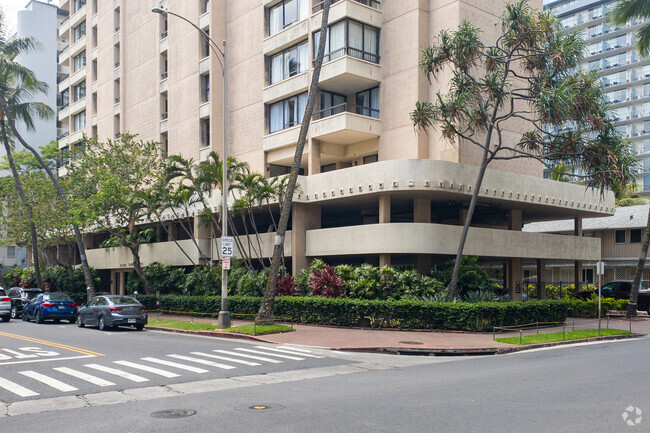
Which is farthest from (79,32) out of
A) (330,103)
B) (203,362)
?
(203,362)

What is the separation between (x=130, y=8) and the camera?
50.6 meters

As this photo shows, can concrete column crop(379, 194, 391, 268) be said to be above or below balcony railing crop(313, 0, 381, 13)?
below

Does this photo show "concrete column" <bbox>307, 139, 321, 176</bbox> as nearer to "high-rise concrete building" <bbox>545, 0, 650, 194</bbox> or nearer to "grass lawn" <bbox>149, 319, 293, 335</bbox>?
"grass lawn" <bbox>149, 319, 293, 335</bbox>

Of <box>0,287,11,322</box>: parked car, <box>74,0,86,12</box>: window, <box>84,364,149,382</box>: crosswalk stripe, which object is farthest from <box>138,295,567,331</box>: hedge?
<box>74,0,86,12</box>: window

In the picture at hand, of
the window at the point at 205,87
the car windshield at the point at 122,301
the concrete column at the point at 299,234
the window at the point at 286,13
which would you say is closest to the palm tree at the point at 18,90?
the window at the point at 205,87

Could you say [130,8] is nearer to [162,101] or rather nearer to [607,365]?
[162,101]

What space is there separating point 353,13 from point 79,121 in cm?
3905

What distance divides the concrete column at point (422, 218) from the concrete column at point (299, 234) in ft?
19.1

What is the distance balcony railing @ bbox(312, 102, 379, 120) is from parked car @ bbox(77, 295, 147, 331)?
13.8m

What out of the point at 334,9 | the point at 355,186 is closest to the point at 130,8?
the point at 334,9

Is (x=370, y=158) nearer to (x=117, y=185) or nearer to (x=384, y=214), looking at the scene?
(x=384, y=214)

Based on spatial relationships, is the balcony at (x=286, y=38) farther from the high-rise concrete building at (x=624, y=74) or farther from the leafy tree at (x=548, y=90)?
the high-rise concrete building at (x=624, y=74)

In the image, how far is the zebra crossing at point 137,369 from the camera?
495 inches

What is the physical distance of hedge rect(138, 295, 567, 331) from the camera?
23.9 meters
